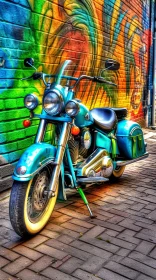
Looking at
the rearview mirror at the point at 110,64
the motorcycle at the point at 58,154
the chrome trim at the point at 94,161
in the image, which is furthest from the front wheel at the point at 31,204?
the rearview mirror at the point at 110,64

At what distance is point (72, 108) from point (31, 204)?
96cm

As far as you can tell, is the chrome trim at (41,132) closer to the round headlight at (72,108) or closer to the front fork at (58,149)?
the front fork at (58,149)

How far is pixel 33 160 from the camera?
268cm

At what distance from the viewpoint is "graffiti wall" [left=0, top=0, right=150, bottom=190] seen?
394 centimetres

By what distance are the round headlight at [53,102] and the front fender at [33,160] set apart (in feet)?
1.09

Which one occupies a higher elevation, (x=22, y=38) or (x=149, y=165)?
(x=22, y=38)

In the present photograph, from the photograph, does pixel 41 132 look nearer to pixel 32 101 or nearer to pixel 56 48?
pixel 32 101

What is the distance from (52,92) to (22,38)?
1.66 meters

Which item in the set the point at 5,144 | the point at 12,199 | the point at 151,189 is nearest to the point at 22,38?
the point at 5,144

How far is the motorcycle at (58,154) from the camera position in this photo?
2650 millimetres

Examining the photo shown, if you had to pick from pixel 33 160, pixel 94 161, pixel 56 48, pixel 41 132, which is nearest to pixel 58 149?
pixel 41 132

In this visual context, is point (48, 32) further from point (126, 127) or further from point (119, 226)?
point (119, 226)

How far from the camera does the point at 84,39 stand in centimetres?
599

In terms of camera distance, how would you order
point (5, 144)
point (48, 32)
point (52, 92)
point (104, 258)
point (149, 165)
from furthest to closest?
point (149, 165) < point (48, 32) < point (5, 144) < point (52, 92) < point (104, 258)
